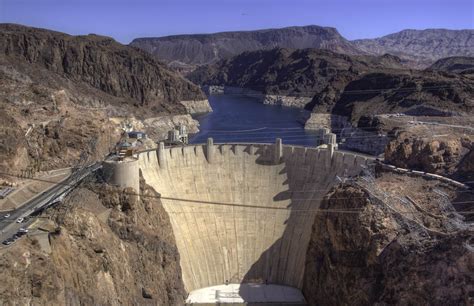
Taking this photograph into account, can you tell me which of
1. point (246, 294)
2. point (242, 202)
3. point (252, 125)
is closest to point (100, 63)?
point (252, 125)

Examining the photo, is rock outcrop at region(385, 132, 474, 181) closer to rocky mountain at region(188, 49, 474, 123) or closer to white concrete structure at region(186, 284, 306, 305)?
white concrete structure at region(186, 284, 306, 305)

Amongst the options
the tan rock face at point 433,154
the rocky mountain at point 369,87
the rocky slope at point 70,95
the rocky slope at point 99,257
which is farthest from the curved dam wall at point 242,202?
the rocky mountain at point 369,87

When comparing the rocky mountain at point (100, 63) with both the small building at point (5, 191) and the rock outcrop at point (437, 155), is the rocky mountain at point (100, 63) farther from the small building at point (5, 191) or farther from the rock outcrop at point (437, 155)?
the rock outcrop at point (437, 155)

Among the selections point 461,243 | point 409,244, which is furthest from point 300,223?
point 461,243

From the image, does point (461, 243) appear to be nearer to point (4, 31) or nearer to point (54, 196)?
point (54, 196)

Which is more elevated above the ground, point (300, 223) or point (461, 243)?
point (461, 243)

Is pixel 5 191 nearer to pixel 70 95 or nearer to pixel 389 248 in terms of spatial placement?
pixel 389 248
